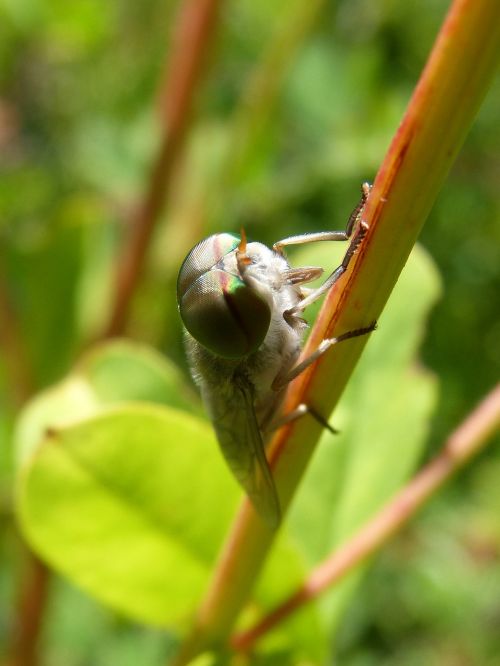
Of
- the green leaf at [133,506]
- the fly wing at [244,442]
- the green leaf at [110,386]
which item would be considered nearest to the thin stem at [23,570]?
the green leaf at [110,386]

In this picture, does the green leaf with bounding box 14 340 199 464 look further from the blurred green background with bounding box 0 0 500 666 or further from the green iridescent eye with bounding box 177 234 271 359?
the blurred green background with bounding box 0 0 500 666

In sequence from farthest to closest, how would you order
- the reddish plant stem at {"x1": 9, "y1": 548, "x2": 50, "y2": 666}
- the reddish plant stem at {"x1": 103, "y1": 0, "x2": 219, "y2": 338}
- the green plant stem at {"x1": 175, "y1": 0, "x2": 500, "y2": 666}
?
1. the reddish plant stem at {"x1": 103, "y1": 0, "x2": 219, "y2": 338}
2. the reddish plant stem at {"x1": 9, "y1": 548, "x2": 50, "y2": 666}
3. the green plant stem at {"x1": 175, "y1": 0, "x2": 500, "y2": 666}

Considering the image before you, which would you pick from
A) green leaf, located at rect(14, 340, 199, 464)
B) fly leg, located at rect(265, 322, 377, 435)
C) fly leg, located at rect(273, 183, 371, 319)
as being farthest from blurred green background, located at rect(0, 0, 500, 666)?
fly leg, located at rect(265, 322, 377, 435)

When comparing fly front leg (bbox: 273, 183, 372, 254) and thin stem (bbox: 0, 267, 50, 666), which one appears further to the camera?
thin stem (bbox: 0, 267, 50, 666)

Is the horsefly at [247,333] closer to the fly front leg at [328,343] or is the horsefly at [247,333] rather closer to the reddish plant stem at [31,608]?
the fly front leg at [328,343]

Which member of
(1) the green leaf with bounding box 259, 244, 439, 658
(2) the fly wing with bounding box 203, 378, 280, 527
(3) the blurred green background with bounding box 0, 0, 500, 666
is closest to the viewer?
(2) the fly wing with bounding box 203, 378, 280, 527

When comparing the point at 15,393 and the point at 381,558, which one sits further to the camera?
the point at 381,558

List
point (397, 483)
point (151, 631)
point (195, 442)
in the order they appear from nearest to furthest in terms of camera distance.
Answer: point (195, 442) < point (397, 483) < point (151, 631)

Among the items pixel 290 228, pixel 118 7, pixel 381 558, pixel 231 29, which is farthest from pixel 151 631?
pixel 118 7

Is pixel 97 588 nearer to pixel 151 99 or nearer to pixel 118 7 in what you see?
pixel 151 99
